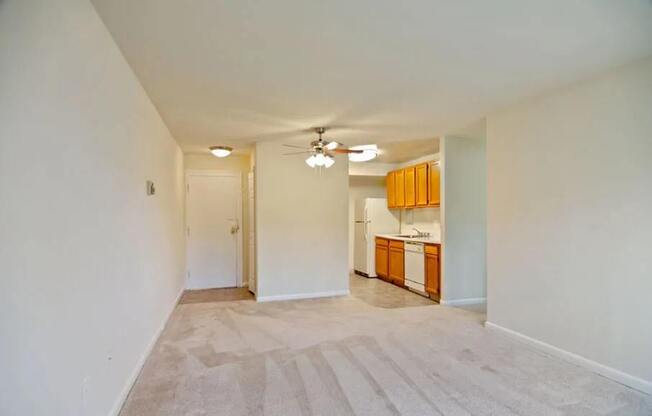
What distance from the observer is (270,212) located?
5.16m

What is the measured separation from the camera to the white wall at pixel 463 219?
15.9 feet

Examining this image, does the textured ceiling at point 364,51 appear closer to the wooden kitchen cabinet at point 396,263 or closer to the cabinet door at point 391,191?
the wooden kitchen cabinet at point 396,263

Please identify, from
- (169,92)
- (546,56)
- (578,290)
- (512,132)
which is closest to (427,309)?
(578,290)

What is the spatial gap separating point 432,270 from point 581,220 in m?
2.47

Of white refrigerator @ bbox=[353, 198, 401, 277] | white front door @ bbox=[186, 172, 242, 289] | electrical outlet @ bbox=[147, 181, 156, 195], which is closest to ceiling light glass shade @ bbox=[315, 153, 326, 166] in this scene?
electrical outlet @ bbox=[147, 181, 156, 195]

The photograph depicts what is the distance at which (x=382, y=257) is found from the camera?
679 cm

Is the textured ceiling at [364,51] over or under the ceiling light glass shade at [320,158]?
over

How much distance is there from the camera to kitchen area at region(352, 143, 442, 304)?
538 cm

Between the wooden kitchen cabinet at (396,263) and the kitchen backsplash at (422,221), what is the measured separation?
677 mm

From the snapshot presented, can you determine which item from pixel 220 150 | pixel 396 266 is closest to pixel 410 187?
pixel 396 266

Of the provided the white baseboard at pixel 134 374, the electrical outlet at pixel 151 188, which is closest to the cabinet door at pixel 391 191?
the white baseboard at pixel 134 374

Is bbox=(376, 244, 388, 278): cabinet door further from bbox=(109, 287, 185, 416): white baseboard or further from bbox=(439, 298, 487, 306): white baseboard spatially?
bbox=(109, 287, 185, 416): white baseboard

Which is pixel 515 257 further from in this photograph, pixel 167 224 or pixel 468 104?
pixel 167 224

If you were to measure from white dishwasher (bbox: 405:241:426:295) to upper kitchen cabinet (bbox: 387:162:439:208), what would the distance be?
0.70 m
